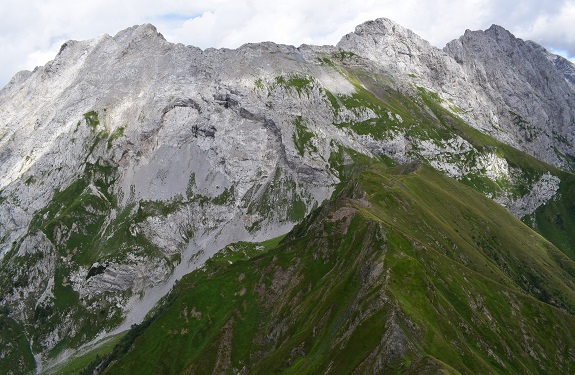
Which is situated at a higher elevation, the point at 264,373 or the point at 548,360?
the point at 548,360

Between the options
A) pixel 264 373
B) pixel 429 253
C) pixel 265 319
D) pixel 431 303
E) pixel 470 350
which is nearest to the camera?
pixel 470 350

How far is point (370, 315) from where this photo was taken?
10700 centimetres

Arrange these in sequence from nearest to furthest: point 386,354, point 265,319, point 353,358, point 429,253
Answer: point 386,354 → point 353,358 → point 429,253 → point 265,319

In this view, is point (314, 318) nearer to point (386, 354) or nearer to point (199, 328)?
point (386, 354)

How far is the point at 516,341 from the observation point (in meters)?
137

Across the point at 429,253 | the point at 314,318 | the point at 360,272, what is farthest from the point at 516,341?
the point at 314,318

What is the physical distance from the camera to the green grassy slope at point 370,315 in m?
103

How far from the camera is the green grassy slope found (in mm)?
102562

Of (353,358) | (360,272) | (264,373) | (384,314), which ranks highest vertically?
(360,272)

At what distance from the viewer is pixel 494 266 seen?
640ft

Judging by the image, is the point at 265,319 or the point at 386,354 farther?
the point at 265,319

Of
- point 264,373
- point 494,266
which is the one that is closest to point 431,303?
point 264,373

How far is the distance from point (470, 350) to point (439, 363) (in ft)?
98.8

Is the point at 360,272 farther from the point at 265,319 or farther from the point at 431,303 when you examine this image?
the point at 265,319
